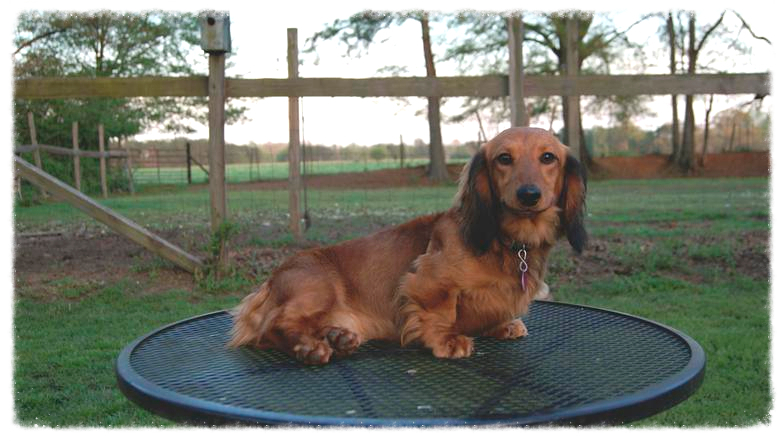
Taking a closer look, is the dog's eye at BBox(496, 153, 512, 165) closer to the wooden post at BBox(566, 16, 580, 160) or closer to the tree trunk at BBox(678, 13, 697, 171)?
the wooden post at BBox(566, 16, 580, 160)

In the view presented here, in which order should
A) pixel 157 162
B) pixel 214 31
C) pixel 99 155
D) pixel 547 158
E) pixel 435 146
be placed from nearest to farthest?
pixel 547 158 < pixel 214 31 < pixel 99 155 < pixel 157 162 < pixel 435 146

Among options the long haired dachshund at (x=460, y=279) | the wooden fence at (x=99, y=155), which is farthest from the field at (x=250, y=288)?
the wooden fence at (x=99, y=155)

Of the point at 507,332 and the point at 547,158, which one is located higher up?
the point at 547,158

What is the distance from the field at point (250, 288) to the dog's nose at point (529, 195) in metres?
1.91

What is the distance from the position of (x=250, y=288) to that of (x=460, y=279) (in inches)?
144

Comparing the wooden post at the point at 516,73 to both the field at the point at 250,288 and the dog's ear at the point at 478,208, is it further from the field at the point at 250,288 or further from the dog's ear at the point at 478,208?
the dog's ear at the point at 478,208

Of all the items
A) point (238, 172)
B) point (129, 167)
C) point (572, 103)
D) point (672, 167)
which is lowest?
point (672, 167)

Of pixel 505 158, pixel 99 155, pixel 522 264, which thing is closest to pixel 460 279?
pixel 522 264

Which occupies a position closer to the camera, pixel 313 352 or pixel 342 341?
pixel 313 352

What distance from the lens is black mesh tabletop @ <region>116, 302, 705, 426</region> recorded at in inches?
63.2

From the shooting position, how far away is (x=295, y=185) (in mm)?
6418

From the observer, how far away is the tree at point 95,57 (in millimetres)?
11289

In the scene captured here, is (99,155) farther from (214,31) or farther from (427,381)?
(427,381)

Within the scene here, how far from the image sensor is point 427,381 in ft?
6.28
